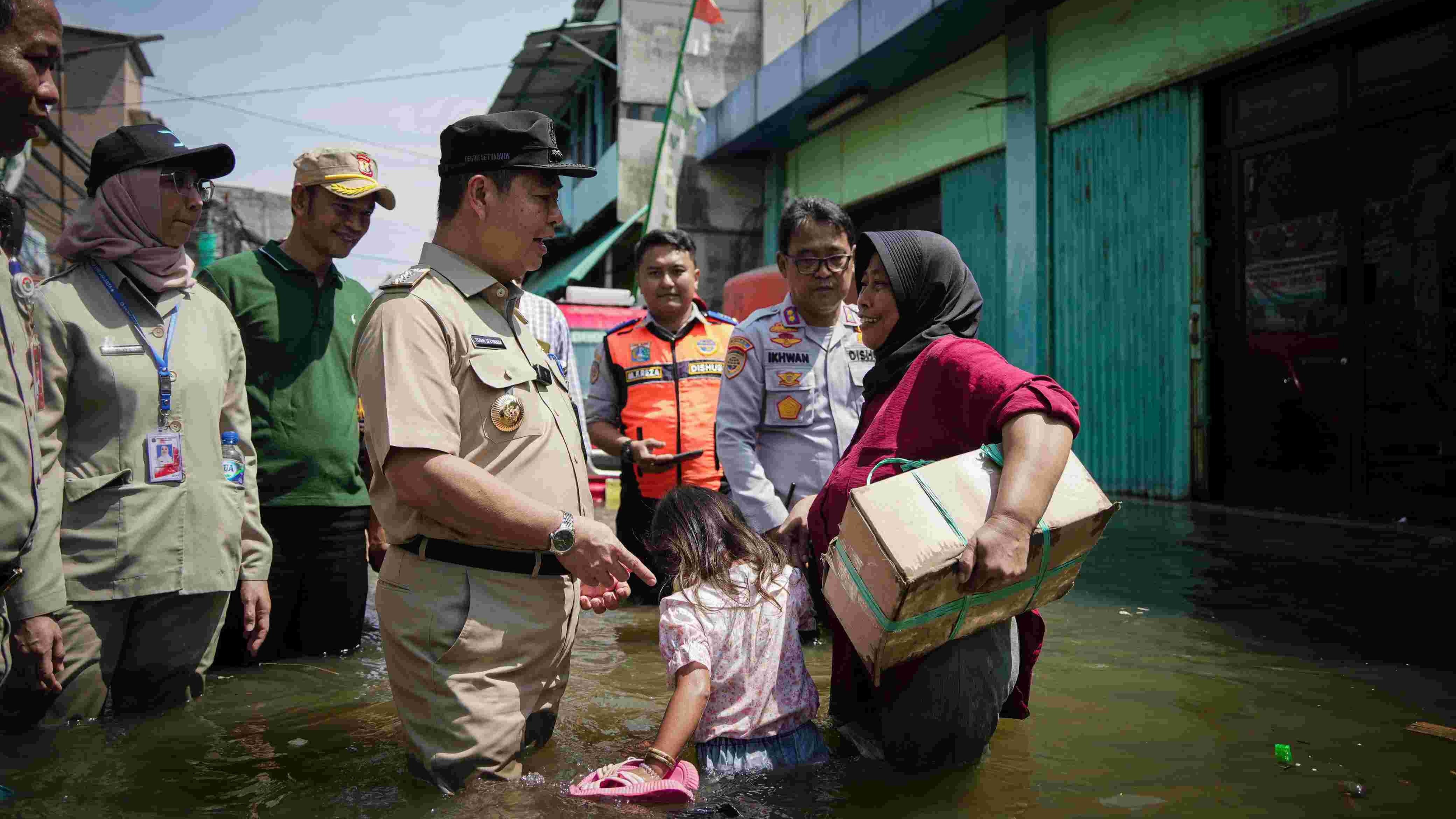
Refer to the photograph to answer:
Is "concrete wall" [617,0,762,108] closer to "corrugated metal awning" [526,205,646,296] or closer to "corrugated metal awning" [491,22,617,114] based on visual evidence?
"corrugated metal awning" [491,22,617,114]

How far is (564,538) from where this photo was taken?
2.41 metres

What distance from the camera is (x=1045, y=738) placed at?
10.8ft

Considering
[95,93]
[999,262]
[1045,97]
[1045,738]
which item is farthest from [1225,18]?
[95,93]

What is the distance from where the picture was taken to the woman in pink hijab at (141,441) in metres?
3.02

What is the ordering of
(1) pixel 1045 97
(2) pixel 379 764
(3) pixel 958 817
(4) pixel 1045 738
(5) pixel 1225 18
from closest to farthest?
1. (3) pixel 958 817
2. (2) pixel 379 764
3. (4) pixel 1045 738
4. (5) pixel 1225 18
5. (1) pixel 1045 97

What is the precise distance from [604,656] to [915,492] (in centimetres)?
256

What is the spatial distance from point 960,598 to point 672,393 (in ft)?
9.85

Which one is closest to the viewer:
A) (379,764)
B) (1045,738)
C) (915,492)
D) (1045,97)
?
(915,492)

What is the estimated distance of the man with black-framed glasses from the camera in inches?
172

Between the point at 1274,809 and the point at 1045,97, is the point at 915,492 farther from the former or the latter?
the point at 1045,97

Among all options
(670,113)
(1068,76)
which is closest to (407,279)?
(1068,76)

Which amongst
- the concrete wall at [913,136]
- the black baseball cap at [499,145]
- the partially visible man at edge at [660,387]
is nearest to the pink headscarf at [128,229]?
the black baseball cap at [499,145]

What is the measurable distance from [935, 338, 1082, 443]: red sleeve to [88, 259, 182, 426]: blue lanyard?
2.33 meters

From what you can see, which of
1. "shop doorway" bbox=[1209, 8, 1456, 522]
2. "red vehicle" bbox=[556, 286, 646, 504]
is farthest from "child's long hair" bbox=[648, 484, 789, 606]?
"red vehicle" bbox=[556, 286, 646, 504]
